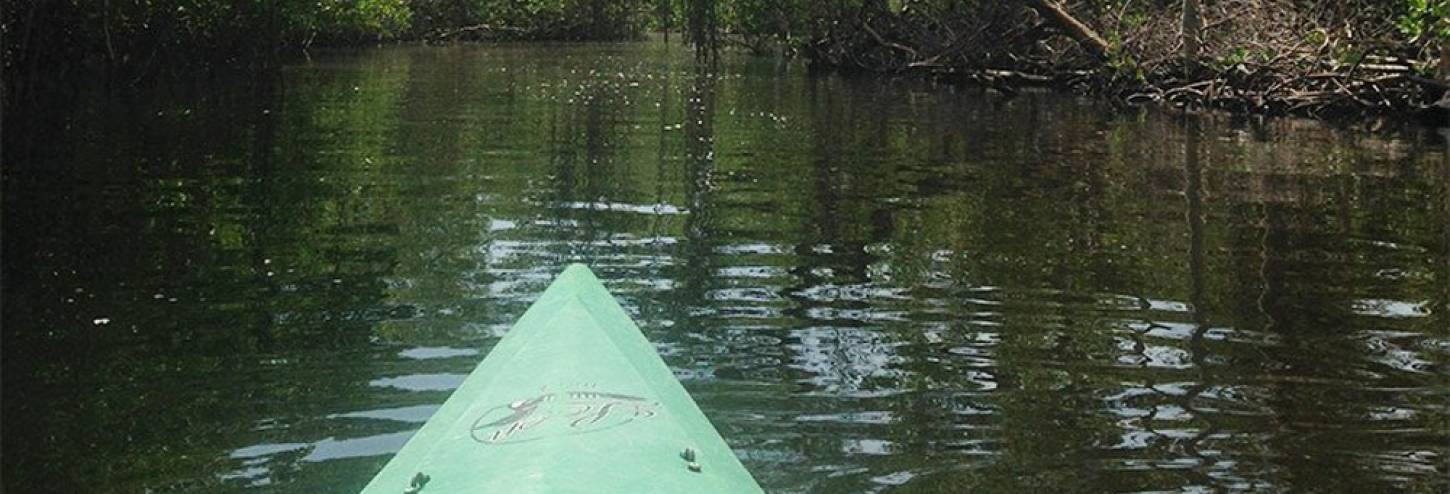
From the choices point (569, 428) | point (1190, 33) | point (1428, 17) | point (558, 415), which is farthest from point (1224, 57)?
point (569, 428)

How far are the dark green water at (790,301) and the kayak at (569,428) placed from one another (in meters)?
0.83

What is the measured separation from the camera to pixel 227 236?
10.8 m

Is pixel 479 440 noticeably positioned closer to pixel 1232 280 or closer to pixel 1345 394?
pixel 1345 394

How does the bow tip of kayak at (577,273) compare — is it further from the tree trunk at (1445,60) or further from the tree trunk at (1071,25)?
the tree trunk at (1071,25)

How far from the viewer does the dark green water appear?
5.88m

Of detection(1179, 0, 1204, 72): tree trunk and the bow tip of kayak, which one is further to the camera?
detection(1179, 0, 1204, 72): tree trunk

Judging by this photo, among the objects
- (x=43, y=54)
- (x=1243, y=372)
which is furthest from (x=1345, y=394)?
(x=43, y=54)

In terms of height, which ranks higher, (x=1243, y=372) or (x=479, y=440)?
(x=479, y=440)

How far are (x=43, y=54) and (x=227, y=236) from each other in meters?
20.6

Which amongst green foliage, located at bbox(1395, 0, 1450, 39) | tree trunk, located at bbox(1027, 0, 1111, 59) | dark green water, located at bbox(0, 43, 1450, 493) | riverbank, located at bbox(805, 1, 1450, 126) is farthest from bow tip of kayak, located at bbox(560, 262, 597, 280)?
tree trunk, located at bbox(1027, 0, 1111, 59)

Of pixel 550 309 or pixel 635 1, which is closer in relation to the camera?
pixel 550 309

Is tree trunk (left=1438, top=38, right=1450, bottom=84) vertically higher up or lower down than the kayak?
higher up

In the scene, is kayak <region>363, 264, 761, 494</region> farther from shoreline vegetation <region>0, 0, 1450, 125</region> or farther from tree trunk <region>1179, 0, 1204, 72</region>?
tree trunk <region>1179, 0, 1204, 72</region>

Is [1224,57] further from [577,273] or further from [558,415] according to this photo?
[558,415]
